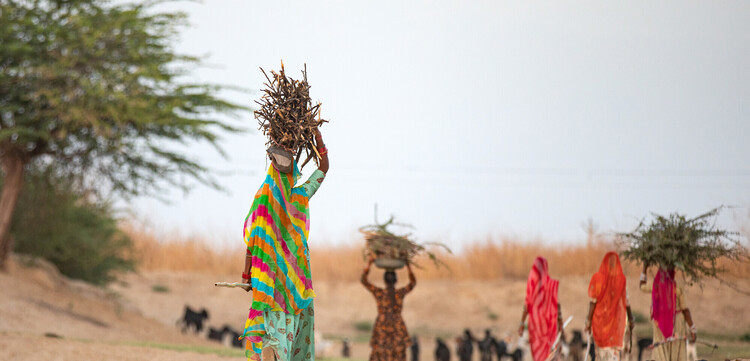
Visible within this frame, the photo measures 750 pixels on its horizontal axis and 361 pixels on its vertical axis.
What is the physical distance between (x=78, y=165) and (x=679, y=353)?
18.1 metres

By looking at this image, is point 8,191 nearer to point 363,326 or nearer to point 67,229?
point 67,229

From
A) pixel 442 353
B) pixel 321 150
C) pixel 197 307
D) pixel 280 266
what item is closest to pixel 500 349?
pixel 442 353

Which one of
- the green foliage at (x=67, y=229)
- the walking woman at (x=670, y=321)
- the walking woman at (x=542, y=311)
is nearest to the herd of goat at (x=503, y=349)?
the walking woman at (x=542, y=311)

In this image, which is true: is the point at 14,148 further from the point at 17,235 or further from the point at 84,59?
the point at 17,235

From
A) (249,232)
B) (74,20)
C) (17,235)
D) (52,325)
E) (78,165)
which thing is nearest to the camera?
(249,232)

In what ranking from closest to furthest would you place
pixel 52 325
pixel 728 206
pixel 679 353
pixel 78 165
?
pixel 679 353, pixel 728 206, pixel 52 325, pixel 78 165

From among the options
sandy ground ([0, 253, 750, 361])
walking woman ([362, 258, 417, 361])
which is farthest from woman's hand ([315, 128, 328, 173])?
sandy ground ([0, 253, 750, 361])

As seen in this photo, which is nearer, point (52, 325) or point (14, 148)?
point (52, 325)

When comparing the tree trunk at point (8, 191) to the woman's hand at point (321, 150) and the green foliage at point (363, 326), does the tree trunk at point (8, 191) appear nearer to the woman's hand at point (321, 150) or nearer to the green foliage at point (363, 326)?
the green foliage at point (363, 326)

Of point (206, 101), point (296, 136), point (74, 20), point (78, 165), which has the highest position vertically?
point (74, 20)

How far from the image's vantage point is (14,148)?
21219 millimetres

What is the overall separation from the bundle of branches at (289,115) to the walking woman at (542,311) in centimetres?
482

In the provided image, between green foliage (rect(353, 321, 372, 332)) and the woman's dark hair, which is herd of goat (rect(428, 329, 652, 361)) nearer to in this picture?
the woman's dark hair

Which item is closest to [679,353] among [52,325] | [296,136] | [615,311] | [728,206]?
[615,311]
